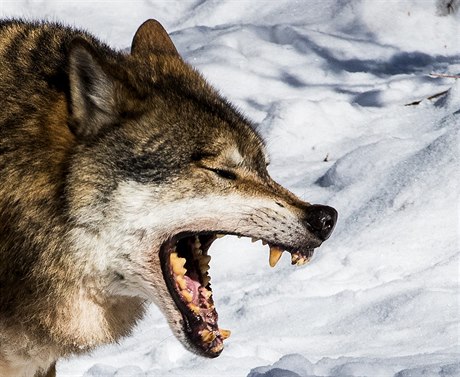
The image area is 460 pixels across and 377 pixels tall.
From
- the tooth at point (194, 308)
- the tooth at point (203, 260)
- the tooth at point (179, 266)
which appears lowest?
the tooth at point (194, 308)

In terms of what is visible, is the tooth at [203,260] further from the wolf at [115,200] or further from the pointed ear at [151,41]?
the pointed ear at [151,41]

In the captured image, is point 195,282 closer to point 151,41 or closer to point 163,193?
point 163,193

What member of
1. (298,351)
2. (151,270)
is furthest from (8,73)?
(298,351)

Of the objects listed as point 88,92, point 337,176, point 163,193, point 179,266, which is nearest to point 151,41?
point 88,92

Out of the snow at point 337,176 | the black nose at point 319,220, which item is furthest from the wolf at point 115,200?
the snow at point 337,176

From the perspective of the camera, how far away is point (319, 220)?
3266 millimetres

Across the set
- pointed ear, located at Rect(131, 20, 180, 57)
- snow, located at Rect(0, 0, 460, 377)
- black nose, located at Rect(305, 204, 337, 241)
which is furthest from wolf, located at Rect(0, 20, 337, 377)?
snow, located at Rect(0, 0, 460, 377)

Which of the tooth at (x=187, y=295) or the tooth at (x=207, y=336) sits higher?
Result: the tooth at (x=187, y=295)

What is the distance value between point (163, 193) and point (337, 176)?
2774 millimetres

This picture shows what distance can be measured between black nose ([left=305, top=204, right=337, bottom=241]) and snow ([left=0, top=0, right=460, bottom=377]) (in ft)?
3.32

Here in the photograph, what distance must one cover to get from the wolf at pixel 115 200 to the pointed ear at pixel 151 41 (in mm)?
333

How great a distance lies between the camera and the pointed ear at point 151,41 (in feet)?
12.2

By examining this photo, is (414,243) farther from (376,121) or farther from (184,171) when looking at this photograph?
(184,171)

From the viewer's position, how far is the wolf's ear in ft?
10.4
